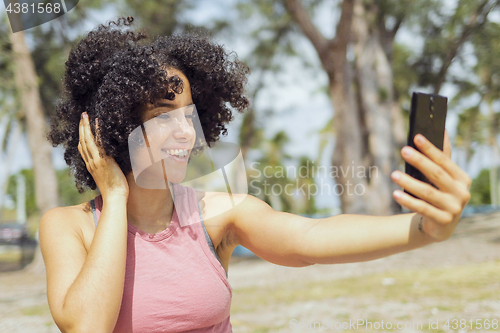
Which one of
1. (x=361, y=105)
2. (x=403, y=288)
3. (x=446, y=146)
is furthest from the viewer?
(x=361, y=105)

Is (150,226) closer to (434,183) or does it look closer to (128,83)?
(128,83)

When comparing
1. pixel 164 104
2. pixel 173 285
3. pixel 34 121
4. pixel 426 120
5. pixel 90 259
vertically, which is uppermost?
pixel 34 121

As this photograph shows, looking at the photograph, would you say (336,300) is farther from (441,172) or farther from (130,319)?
(441,172)

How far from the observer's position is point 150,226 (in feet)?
5.25

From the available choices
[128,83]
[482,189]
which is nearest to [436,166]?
[128,83]

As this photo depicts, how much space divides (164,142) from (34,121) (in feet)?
32.1

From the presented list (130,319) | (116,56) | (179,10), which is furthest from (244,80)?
(179,10)

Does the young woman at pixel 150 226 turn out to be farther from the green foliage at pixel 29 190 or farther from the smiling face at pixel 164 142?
the green foliage at pixel 29 190

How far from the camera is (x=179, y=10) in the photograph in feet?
39.8

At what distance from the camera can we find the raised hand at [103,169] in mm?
1464

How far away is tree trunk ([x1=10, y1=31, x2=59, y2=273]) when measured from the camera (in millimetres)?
9734

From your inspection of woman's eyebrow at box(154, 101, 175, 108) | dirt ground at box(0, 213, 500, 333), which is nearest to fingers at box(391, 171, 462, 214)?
woman's eyebrow at box(154, 101, 175, 108)

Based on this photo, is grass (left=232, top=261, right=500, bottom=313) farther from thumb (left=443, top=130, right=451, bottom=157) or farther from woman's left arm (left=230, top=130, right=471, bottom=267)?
thumb (left=443, top=130, right=451, bottom=157)

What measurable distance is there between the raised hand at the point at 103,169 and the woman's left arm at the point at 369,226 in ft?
1.43
